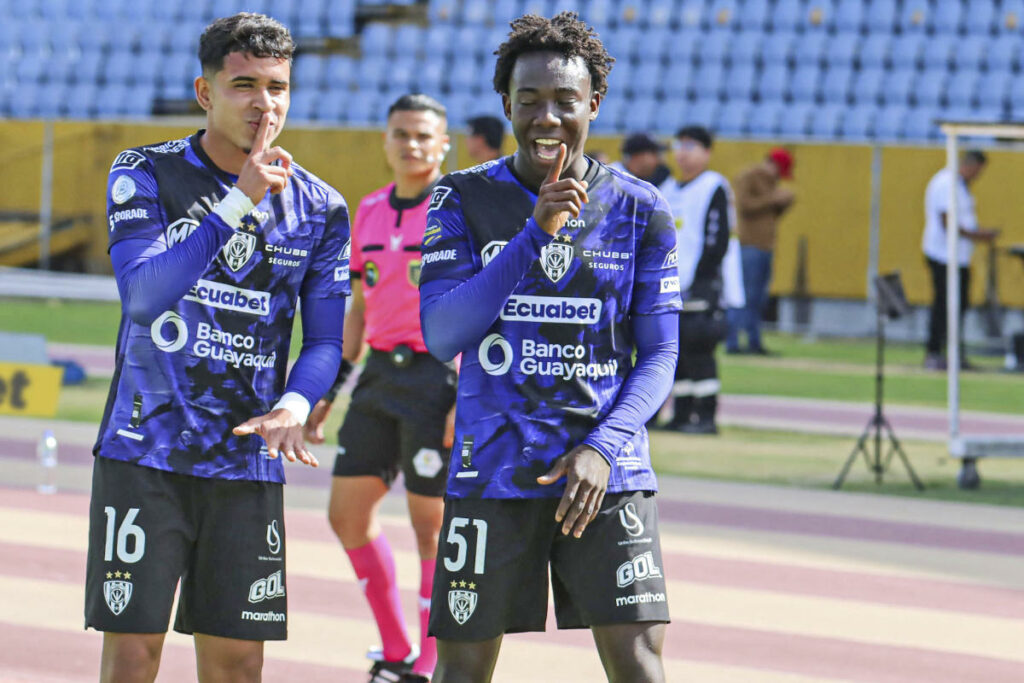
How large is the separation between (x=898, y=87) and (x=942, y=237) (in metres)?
5.93

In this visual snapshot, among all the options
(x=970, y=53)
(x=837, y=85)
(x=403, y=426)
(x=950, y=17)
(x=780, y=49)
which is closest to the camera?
(x=403, y=426)

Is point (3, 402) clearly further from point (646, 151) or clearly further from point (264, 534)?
point (264, 534)

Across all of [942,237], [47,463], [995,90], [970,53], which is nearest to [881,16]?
[970,53]

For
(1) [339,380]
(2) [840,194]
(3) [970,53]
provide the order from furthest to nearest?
(3) [970,53] → (2) [840,194] → (1) [339,380]

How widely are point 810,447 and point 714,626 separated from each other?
5.19 m

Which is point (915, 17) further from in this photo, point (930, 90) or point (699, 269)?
point (699, 269)

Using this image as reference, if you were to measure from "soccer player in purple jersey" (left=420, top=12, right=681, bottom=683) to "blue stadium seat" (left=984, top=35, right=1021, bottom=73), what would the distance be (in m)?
19.8

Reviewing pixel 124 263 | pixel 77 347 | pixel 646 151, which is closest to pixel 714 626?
pixel 124 263

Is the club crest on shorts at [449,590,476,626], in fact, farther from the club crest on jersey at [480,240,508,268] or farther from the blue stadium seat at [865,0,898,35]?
the blue stadium seat at [865,0,898,35]

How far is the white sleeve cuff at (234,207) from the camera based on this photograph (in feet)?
11.8

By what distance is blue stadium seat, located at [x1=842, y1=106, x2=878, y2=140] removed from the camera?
22.1 m

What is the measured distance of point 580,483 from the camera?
341 cm

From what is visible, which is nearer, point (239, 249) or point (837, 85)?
point (239, 249)

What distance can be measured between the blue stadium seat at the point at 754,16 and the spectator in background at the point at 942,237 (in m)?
6.89
